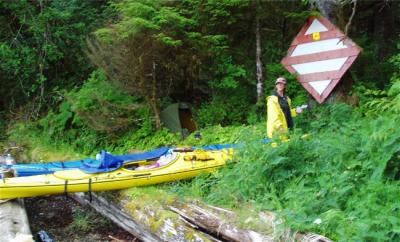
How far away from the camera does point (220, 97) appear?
33.1 feet

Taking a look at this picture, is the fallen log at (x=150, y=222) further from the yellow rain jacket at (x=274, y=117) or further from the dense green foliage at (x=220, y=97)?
the yellow rain jacket at (x=274, y=117)

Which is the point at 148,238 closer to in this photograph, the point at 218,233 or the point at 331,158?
the point at 218,233

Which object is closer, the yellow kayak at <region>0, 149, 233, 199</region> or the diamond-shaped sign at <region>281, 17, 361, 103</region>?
the yellow kayak at <region>0, 149, 233, 199</region>

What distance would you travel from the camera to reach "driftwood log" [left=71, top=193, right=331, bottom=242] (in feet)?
14.5

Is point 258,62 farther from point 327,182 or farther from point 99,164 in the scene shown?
point 327,182

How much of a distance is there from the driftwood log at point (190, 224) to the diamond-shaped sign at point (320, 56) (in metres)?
3.87

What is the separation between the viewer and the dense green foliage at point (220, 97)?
173 inches

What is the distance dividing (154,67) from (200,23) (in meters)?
1.36

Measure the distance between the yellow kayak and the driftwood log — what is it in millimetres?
415

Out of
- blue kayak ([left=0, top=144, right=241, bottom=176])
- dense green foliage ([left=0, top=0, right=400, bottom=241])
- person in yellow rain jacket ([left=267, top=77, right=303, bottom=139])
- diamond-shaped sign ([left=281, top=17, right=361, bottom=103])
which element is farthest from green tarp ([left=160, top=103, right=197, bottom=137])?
person in yellow rain jacket ([left=267, top=77, right=303, bottom=139])

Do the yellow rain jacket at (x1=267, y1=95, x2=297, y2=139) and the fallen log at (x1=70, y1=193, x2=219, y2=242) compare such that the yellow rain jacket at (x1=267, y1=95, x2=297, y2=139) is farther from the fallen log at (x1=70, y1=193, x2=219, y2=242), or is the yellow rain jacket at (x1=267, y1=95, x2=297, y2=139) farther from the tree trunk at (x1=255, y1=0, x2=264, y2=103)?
the tree trunk at (x1=255, y1=0, x2=264, y2=103)

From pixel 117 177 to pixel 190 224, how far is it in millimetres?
Result: 1664

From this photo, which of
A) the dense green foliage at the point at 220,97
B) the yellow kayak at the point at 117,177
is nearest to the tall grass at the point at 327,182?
the dense green foliage at the point at 220,97

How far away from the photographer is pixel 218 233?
198 inches
